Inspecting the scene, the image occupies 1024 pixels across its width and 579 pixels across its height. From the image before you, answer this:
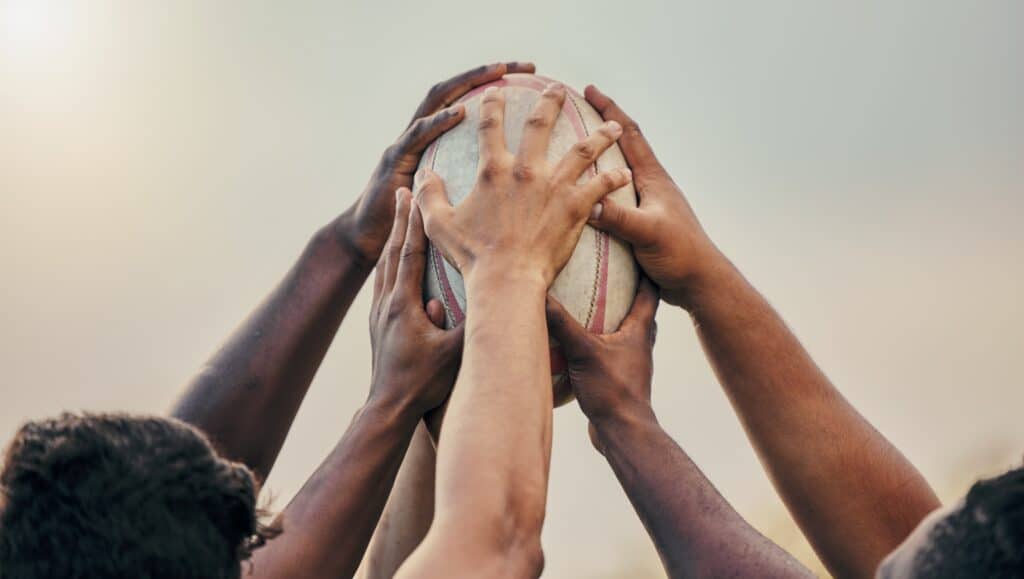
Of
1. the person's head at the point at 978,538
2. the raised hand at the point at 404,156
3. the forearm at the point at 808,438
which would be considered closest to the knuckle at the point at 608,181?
the forearm at the point at 808,438

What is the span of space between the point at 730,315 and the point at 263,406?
1806mm

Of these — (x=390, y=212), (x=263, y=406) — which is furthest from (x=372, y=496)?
(x=390, y=212)

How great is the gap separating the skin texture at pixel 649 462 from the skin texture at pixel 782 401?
202 mm

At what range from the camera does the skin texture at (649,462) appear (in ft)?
12.7

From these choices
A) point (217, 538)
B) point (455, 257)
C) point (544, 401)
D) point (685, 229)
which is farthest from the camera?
point (685, 229)

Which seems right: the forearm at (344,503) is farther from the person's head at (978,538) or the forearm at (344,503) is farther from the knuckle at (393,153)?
the person's head at (978,538)

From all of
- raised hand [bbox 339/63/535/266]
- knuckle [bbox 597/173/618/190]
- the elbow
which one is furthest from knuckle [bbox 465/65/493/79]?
the elbow

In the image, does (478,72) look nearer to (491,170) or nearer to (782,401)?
(491,170)

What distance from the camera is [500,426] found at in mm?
3480

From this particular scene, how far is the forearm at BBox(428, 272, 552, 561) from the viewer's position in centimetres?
332

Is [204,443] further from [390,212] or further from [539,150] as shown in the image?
[390,212]

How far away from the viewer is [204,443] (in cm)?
294

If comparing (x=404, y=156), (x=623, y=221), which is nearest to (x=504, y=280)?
(x=623, y=221)

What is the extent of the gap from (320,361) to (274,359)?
0.84ft
